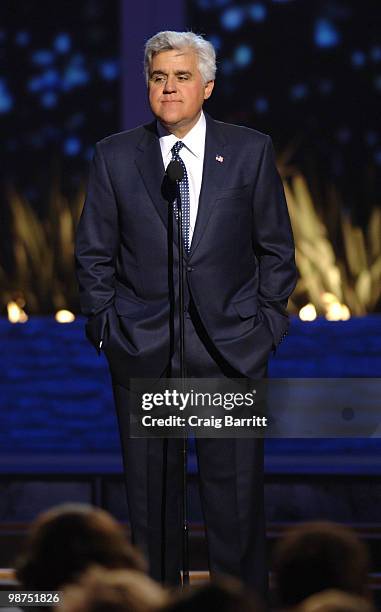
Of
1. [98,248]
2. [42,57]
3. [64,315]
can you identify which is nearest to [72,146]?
[42,57]

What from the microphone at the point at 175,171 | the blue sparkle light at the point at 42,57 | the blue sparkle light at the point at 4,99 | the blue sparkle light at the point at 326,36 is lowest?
the blue sparkle light at the point at 4,99

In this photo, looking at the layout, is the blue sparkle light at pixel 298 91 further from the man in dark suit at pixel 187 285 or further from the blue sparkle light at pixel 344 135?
the man in dark suit at pixel 187 285

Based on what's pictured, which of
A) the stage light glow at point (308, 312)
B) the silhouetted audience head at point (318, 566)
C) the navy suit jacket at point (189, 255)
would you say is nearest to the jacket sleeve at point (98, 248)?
the navy suit jacket at point (189, 255)

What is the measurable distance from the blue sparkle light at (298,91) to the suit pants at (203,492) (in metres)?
3.47

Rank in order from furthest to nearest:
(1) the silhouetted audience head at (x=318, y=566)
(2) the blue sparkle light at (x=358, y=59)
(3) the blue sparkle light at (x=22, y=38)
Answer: (3) the blue sparkle light at (x=22, y=38) → (2) the blue sparkle light at (x=358, y=59) → (1) the silhouetted audience head at (x=318, y=566)

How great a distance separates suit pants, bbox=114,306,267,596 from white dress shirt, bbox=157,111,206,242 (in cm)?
33

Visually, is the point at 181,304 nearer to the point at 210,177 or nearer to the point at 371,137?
the point at 210,177

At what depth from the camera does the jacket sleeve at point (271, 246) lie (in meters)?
3.96

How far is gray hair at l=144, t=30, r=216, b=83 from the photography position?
12.6 ft

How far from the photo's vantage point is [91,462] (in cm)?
625

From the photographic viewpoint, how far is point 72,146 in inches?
289

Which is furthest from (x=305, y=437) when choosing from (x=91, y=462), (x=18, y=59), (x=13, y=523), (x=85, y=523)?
(x=85, y=523)

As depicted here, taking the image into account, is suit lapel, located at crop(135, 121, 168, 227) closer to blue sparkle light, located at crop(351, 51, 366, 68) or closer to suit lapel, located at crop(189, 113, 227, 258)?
suit lapel, located at crop(189, 113, 227, 258)

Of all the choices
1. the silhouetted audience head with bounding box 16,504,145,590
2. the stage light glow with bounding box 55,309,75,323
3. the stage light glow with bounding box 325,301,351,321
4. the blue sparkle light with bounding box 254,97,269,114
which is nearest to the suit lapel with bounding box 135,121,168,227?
the silhouetted audience head with bounding box 16,504,145,590
